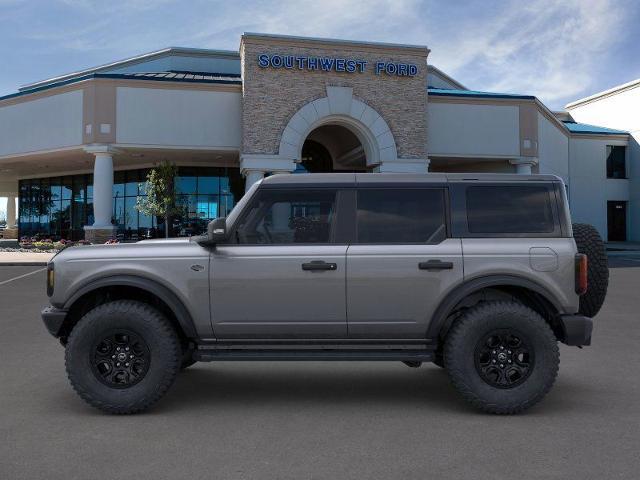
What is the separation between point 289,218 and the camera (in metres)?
5.21

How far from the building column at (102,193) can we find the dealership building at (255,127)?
0.06 meters

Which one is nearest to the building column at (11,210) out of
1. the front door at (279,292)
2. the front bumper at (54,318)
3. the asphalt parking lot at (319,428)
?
the asphalt parking lot at (319,428)

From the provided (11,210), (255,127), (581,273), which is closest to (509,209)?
(581,273)

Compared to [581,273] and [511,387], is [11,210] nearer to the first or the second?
[511,387]

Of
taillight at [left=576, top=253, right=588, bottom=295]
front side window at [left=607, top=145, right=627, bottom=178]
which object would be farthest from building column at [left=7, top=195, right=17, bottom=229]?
taillight at [left=576, top=253, right=588, bottom=295]

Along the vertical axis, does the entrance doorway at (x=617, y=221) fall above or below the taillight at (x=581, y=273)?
above

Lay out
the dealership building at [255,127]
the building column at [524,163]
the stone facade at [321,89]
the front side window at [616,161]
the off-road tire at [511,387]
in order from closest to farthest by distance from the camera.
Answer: the off-road tire at [511,387], the stone facade at [321,89], the dealership building at [255,127], the building column at [524,163], the front side window at [616,161]

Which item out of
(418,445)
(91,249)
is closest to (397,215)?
(418,445)

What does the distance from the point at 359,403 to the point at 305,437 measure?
1.04m

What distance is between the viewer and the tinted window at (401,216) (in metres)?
5.17

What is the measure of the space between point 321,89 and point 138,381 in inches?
959

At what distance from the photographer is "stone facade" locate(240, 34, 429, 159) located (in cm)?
2727

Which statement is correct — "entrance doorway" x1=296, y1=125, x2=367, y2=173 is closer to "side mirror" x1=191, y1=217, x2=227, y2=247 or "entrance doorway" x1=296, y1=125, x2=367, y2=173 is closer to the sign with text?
the sign with text

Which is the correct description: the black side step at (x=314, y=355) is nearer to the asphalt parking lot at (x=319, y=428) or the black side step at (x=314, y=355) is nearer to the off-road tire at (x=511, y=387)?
the off-road tire at (x=511, y=387)
